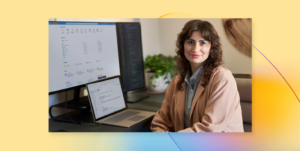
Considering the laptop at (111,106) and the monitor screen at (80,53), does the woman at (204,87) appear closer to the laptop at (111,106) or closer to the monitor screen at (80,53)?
the laptop at (111,106)

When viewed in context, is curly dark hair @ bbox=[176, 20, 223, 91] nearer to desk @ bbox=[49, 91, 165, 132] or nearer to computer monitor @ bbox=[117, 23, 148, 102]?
desk @ bbox=[49, 91, 165, 132]

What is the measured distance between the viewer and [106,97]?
4.23 ft

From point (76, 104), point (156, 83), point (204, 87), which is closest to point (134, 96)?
point (156, 83)

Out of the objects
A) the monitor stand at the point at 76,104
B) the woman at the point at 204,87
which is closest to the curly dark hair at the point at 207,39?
the woman at the point at 204,87

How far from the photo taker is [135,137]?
119 cm

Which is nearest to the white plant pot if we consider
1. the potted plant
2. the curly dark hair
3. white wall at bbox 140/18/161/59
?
the potted plant

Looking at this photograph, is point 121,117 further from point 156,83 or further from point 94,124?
point 156,83

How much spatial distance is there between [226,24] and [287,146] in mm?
527

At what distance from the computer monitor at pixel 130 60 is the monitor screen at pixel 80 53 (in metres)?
0.03

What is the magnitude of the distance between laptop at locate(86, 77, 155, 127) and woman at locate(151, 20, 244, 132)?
21 centimetres

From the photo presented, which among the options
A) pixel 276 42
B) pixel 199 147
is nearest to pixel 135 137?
pixel 199 147

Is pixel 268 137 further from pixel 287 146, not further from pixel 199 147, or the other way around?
pixel 199 147

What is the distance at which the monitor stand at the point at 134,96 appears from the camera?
1.41m

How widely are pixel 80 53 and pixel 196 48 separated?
527 millimetres
